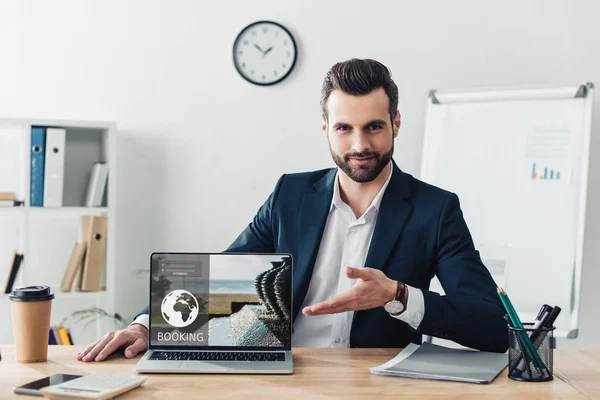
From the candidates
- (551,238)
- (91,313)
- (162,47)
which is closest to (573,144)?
(551,238)

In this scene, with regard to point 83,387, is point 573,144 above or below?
above

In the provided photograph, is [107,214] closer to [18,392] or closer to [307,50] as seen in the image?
[307,50]

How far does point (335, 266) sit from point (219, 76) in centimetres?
178

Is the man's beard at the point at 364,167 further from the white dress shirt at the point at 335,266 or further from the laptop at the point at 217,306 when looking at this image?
the laptop at the point at 217,306

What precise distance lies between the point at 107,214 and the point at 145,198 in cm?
28

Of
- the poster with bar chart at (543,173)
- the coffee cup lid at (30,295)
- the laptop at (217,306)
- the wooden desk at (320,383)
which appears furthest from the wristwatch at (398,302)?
the poster with bar chart at (543,173)

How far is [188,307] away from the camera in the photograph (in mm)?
1416

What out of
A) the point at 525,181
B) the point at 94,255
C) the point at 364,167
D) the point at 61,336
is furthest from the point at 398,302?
the point at 61,336

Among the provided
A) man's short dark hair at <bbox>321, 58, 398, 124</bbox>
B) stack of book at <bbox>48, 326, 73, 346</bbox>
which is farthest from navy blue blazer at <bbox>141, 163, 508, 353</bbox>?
stack of book at <bbox>48, 326, 73, 346</bbox>

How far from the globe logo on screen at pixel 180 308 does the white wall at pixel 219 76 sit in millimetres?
1993

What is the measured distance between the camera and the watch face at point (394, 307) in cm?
147

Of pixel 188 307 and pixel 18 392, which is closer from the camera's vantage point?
pixel 18 392

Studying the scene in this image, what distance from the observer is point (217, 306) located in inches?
55.7

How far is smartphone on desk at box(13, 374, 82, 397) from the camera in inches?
46.3
